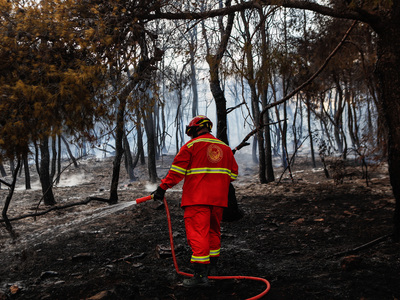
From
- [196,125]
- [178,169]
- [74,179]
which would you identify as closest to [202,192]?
[178,169]

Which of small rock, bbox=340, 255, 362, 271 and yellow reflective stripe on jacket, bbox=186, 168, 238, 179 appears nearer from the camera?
small rock, bbox=340, 255, 362, 271

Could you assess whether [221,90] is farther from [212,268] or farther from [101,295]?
[101,295]

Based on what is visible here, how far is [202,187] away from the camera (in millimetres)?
3770

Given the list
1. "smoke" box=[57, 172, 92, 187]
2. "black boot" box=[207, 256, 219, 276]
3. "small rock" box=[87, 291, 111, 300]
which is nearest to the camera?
"small rock" box=[87, 291, 111, 300]

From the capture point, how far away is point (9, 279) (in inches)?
182

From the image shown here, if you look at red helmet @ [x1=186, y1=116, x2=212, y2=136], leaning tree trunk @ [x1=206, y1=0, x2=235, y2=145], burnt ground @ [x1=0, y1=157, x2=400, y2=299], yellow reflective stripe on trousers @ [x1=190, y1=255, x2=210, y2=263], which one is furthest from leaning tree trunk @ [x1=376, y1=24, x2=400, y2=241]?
leaning tree trunk @ [x1=206, y1=0, x2=235, y2=145]

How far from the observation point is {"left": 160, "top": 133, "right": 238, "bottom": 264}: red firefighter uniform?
3.70 metres

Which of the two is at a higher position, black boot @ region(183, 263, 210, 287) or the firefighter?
the firefighter

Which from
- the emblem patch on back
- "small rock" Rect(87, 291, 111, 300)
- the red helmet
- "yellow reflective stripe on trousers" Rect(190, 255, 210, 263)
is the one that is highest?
the red helmet

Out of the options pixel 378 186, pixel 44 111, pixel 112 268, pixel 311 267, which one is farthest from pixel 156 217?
pixel 378 186

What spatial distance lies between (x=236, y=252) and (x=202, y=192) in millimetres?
1780

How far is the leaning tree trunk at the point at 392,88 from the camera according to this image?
161 inches

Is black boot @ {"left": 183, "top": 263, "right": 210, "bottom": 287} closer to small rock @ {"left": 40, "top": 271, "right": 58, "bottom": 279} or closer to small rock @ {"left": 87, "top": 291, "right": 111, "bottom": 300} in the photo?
small rock @ {"left": 87, "top": 291, "right": 111, "bottom": 300}

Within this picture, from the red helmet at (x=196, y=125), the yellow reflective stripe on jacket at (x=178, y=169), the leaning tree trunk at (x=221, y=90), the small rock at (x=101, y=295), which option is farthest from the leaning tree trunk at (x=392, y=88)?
the small rock at (x=101, y=295)
